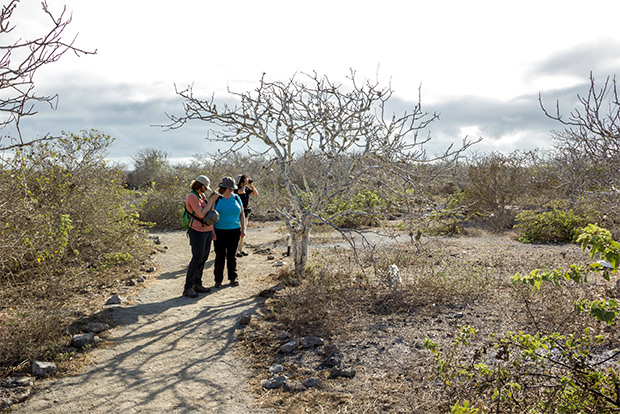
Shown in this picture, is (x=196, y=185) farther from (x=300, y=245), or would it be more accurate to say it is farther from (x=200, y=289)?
(x=300, y=245)

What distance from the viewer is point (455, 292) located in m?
5.93

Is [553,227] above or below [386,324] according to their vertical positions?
above

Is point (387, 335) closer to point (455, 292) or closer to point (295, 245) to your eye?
point (455, 292)

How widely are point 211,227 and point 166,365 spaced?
2.38 metres

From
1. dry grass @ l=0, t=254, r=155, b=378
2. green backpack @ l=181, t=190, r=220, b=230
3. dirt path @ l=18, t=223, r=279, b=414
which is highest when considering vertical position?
green backpack @ l=181, t=190, r=220, b=230

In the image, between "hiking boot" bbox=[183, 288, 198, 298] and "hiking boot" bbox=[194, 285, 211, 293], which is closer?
"hiking boot" bbox=[183, 288, 198, 298]

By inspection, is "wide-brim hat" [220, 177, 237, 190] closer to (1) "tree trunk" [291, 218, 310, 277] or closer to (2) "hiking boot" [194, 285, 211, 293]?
(1) "tree trunk" [291, 218, 310, 277]

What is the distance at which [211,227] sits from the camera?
6.16 m

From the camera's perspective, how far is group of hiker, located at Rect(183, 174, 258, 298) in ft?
19.8

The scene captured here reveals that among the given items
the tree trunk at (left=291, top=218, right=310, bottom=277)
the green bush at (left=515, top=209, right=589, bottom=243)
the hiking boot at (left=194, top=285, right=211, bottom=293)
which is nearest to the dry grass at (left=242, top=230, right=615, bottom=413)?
the tree trunk at (left=291, top=218, right=310, bottom=277)

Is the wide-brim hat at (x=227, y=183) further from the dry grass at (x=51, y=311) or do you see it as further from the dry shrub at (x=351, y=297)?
the dry grass at (x=51, y=311)

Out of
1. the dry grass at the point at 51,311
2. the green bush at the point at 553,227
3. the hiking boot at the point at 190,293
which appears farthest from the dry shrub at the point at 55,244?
the green bush at the point at 553,227

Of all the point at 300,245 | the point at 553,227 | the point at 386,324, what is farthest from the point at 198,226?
the point at 553,227

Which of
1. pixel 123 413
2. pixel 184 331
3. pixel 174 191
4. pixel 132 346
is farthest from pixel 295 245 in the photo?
pixel 174 191
